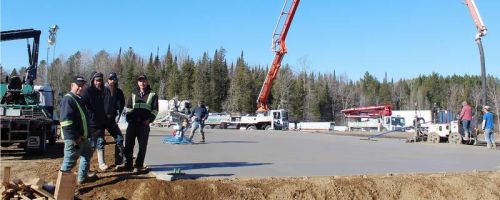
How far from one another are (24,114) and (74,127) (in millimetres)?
6881

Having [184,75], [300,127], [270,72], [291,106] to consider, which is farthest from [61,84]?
[270,72]

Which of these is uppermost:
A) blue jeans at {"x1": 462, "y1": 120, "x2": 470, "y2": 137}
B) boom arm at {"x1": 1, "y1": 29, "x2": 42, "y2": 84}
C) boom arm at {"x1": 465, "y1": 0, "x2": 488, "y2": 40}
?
boom arm at {"x1": 465, "y1": 0, "x2": 488, "y2": 40}

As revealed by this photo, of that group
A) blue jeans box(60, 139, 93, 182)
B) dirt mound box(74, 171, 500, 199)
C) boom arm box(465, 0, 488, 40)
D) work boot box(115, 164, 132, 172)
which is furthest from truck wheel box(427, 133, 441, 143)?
blue jeans box(60, 139, 93, 182)

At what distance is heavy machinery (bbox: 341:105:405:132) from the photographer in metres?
58.9

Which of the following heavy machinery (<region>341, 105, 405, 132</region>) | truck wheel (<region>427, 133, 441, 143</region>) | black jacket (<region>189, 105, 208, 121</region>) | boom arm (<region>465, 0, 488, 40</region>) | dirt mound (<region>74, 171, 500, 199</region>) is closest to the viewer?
dirt mound (<region>74, 171, 500, 199</region>)

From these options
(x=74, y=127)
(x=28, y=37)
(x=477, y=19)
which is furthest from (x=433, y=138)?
(x=74, y=127)

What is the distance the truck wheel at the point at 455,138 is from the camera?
69.2 feet

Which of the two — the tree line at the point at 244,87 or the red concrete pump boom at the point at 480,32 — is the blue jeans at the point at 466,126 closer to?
the red concrete pump boom at the point at 480,32

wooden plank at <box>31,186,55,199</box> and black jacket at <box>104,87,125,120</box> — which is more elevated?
black jacket at <box>104,87,125,120</box>

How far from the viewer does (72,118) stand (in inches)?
290

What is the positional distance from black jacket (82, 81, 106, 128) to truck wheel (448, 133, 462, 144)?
16.9m

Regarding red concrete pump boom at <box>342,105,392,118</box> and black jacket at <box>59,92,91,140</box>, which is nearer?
black jacket at <box>59,92,91,140</box>

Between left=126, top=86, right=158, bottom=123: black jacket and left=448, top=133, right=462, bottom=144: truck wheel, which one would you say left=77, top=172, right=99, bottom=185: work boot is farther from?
left=448, top=133, right=462, bottom=144: truck wheel

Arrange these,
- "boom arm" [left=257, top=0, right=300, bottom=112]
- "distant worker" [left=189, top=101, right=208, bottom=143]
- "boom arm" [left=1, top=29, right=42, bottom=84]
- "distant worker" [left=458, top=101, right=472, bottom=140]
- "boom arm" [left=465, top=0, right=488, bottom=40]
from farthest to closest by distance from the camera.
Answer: "boom arm" [left=257, top=0, right=300, bottom=112]
"boom arm" [left=465, top=0, right=488, bottom=40]
"distant worker" [left=458, top=101, right=472, bottom=140]
"distant worker" [left=189, top=101, right=208, bottom=143]
"boom arm" [left=1, top=29, right=42, bottom=84]
